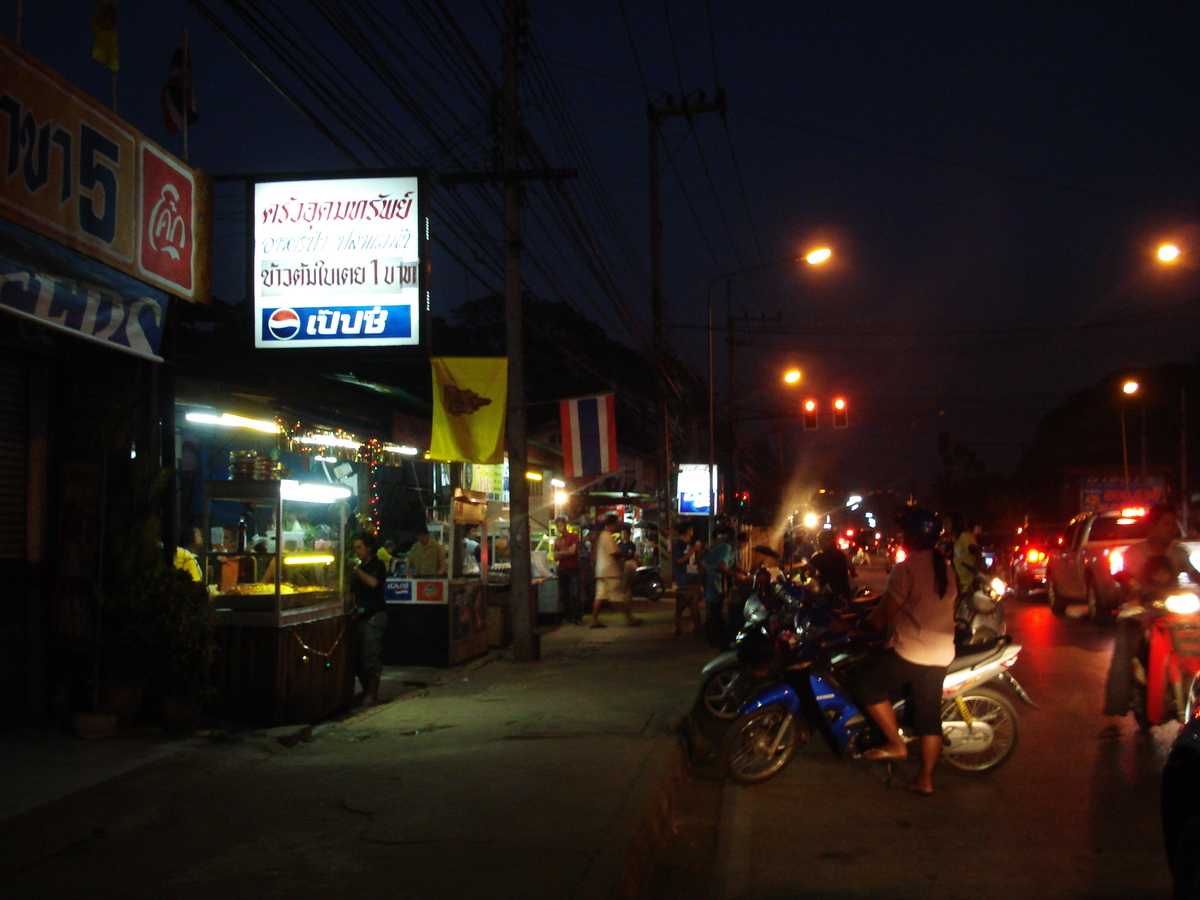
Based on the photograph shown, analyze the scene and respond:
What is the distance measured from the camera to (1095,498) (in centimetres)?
3812

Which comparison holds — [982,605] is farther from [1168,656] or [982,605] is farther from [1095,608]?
[1095,608]

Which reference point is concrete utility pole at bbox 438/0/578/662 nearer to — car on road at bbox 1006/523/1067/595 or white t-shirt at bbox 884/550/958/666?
white t-shirt at bbox 884/550/958/666

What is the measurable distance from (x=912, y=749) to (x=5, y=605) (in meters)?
6.73

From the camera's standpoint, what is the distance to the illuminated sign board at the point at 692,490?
30359mm

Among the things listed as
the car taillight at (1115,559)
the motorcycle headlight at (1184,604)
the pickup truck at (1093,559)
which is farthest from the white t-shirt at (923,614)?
the pickup truck at (1093,559)

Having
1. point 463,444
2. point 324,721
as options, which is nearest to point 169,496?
point 324,721

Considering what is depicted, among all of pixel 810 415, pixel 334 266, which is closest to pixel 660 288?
pixel 810 415

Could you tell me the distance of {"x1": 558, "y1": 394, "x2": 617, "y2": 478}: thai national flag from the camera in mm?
15789

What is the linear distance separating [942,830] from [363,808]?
3.41 m

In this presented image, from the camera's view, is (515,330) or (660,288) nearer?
(515,330)

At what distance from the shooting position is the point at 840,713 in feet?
23.0

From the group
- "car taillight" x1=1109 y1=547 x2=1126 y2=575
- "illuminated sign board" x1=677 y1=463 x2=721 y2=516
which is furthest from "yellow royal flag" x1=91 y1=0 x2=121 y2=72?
"illuminated sign board" x1=677 y1=463 x2=721 y2=516

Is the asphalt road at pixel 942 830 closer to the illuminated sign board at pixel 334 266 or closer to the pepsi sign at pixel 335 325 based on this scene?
the pepsi sign at pixel 335 325

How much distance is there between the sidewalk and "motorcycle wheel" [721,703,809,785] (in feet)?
1.66
